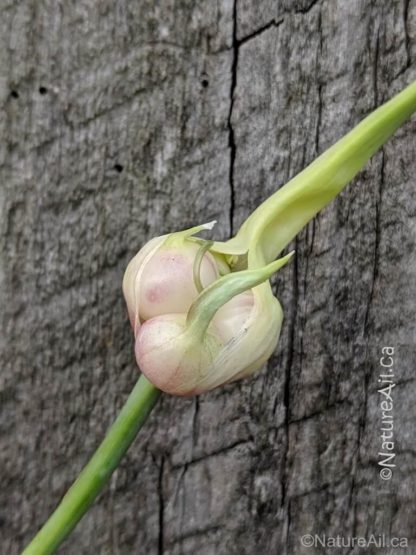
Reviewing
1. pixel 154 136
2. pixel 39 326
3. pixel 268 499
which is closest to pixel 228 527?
pixel 268 499

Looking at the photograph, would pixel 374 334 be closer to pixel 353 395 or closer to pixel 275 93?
pixel 353 395

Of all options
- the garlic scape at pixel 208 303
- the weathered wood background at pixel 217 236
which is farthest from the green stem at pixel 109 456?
the weathered wood background at pixel 217 236

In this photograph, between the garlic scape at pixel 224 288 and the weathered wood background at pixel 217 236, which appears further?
the weathered wood background at pixel 217 236

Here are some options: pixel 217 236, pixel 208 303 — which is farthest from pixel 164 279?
pixel 217 236

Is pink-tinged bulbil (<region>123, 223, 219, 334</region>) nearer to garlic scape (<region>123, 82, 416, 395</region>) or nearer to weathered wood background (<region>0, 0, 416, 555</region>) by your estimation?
garlic scape (<region>123, 82, 416, 395</region>)

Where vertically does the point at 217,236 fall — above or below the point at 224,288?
below

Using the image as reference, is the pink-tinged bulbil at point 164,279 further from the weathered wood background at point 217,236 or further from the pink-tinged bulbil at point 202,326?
the weathered wood background at point 217,236

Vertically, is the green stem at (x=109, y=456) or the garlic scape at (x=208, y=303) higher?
the garlic scape at (x=208, y=303)

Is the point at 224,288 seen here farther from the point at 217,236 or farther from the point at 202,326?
the point at 217,236
